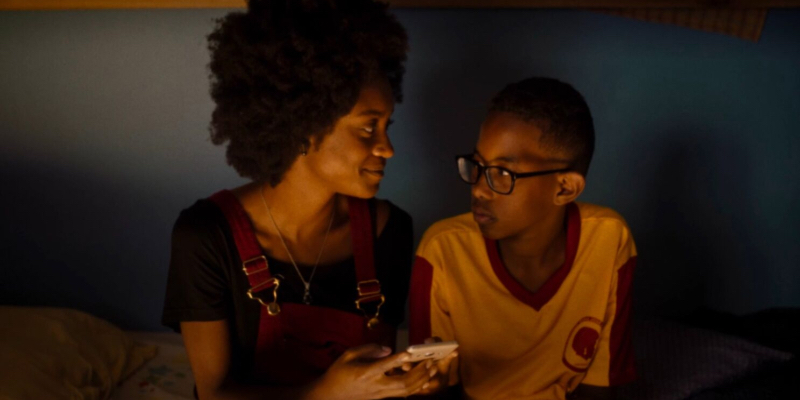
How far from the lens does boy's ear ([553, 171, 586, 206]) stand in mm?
1701

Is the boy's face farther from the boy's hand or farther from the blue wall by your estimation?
the blue wall

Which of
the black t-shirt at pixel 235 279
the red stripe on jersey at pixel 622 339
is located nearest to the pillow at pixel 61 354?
the black t-shirt at pixel 235 279

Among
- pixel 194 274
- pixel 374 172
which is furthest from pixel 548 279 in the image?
pixel 194 274

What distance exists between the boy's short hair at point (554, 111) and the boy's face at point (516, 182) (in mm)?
21

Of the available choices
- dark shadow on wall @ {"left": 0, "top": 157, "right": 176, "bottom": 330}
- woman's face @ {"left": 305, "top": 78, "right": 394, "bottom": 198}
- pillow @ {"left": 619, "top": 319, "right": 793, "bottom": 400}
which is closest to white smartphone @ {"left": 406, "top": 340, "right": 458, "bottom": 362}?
woman's face @ {"left": 305, "top": 78, "right": 394, "bottom": 198}

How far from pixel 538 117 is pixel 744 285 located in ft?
4.41

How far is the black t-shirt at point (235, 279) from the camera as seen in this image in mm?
1566

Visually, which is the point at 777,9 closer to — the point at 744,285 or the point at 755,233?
the point at 755,233

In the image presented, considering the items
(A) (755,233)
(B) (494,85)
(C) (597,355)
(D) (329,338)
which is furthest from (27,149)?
(A) (755,233)

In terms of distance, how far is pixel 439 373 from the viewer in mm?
1572

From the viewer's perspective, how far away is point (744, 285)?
2488 millimetres

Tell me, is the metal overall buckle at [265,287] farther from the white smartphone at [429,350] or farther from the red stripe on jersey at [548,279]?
the red stripe on jersey at [548,279]

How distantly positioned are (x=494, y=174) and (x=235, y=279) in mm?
674

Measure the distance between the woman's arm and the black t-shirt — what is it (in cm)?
5
